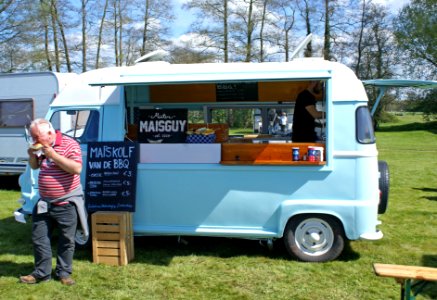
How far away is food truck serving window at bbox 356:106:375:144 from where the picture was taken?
5.13 meters

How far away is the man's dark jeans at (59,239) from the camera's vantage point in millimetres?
4578

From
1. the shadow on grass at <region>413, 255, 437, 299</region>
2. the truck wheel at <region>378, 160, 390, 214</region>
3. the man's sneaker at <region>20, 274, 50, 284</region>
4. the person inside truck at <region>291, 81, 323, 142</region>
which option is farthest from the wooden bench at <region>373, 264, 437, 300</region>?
the man's sneaker at <region>20, 274, 50, 284</region>

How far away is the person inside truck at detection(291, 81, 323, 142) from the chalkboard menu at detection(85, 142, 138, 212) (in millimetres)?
2016

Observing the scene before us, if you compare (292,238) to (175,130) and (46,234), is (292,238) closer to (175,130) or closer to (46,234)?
(175,130)

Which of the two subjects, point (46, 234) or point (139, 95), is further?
point (139, 95)

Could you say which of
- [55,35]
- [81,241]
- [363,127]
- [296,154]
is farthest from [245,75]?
[55,35]

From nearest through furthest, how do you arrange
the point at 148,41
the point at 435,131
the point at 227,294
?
the point at 227,294, the point at 148,41, the point at 435,131

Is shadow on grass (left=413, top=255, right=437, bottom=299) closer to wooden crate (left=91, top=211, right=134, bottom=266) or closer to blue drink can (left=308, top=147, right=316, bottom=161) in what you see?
blue drink can (left=308, top=147, right=316, bottom=161)

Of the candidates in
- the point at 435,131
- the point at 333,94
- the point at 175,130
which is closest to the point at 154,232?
the point at 175,130

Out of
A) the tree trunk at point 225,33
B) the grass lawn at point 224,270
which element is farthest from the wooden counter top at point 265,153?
the tree trunk at point 225,33

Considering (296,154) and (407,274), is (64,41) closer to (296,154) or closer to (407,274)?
(296,154)

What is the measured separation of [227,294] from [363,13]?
3264 cm

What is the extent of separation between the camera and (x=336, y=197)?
5.18 m

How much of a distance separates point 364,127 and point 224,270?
A: 222 centimetres
